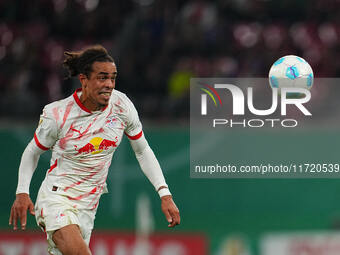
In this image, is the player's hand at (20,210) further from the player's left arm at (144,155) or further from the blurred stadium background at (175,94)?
the blurred stadium background at (175,94)

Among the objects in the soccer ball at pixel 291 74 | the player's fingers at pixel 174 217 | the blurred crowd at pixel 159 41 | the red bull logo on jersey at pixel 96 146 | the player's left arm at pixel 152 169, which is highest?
the blurred crowd at pixel 159 41

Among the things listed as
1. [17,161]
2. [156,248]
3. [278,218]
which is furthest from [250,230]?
[17,161]

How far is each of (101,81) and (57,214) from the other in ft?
3.31

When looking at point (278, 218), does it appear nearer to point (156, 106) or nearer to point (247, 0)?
point (156, 106)

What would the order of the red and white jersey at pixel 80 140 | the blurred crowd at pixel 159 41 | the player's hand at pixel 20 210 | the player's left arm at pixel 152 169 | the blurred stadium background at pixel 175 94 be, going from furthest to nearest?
the blurred crowd at pixel 159 41, the blurred stadium background at pixel 175 94, the player's left arm at pixel 152 169, the red and white jersey at pixel 80 140, the player's hand at pixel 20 210

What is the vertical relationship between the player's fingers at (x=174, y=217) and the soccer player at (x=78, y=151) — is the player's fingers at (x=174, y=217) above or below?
below

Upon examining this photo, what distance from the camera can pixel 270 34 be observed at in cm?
1184

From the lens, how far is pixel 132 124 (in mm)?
5711

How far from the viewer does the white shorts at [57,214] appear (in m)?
5.46

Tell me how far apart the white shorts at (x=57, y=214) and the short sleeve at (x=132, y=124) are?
2.13 ft

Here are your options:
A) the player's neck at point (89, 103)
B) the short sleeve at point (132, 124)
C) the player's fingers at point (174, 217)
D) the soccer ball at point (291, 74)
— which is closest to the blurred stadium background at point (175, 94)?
the soccer ball at point (291, 74)

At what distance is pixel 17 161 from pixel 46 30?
3.69 m

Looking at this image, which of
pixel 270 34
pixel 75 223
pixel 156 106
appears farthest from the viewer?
pixel 270 34

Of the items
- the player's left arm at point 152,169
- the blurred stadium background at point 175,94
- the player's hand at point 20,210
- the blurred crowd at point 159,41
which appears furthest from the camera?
the blurred crowd at point 159,41
